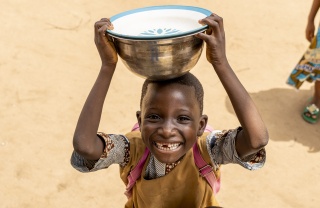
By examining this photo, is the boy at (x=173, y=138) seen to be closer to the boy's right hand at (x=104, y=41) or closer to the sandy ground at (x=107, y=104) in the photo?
the boy's right hand at (x=104, y=41)

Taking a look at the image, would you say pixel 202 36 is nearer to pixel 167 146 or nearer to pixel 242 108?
pixel 242 108

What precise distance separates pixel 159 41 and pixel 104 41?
8.6 inches

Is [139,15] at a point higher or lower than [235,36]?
higher

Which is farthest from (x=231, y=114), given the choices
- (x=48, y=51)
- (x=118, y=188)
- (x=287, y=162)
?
(x=48, y=51)

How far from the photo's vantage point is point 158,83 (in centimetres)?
164

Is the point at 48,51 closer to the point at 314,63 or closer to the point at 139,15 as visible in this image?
the point at 314,63

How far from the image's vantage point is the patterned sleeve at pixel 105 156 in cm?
168

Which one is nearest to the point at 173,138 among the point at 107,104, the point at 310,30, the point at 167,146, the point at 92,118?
the point at 167,146

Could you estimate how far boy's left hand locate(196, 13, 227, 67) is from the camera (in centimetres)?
139

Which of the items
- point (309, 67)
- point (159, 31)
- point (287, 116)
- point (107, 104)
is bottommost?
point (287, 116)

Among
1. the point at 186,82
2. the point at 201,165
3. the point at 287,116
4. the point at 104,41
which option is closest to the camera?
the point at 104,41

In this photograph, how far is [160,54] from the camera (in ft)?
4.50

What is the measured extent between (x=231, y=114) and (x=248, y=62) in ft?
2.80

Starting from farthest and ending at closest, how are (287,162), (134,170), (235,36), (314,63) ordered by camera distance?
1. (235,36)
2. (314,63)
3. (287,162)
4. (134,170)
